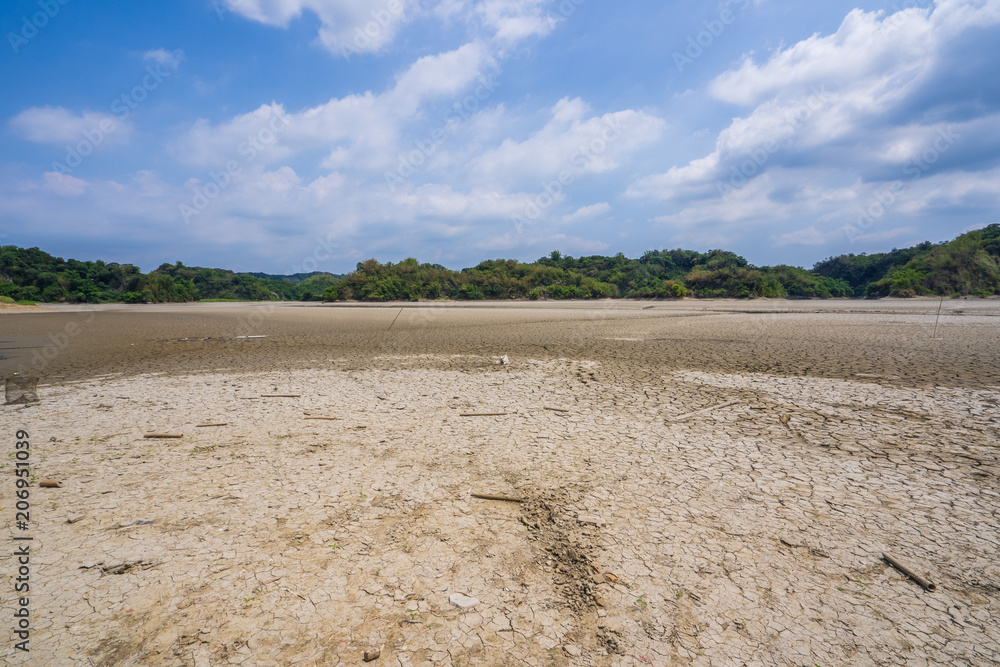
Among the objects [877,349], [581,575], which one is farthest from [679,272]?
[581,575]

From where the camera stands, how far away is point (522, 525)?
3.41 meters

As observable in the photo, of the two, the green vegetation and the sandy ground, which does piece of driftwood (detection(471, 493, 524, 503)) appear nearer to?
the sandy ground

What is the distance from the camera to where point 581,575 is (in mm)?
2793

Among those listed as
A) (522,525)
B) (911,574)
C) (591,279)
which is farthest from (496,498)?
(591,279)

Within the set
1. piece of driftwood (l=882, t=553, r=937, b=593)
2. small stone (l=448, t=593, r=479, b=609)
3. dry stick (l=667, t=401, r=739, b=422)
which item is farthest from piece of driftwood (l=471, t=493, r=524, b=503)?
dry stick (l=667, t=401, r=739, b=422)

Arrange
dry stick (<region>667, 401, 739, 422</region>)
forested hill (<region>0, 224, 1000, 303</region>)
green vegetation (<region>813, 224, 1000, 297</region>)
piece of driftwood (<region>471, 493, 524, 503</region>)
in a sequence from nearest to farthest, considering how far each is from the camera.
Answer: piece of driftwood (<region>471, 493, 524, 503</region>) → dry stick (<region>667, 401, 739, 422</region>) → green vegetation (<region>813, 224, 1000, 297</region>) → forested hill (<region>0, 224, 1000, 303</region>)

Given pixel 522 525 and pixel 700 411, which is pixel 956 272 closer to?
pixel 700 411

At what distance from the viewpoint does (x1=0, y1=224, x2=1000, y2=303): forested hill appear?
3681cm

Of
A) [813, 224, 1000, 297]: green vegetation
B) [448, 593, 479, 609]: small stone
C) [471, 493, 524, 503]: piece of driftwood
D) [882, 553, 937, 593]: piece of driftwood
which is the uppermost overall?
[813, 224, 1000, 297]: green vegetation

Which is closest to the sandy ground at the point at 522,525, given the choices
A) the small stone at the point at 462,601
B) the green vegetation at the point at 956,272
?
the small stone at the point at 462,601

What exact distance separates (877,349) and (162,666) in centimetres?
1494

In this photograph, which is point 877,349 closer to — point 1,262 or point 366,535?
point 366,535

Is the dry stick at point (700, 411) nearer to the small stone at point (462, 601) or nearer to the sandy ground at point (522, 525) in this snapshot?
the sandy ground at point (522, 525)

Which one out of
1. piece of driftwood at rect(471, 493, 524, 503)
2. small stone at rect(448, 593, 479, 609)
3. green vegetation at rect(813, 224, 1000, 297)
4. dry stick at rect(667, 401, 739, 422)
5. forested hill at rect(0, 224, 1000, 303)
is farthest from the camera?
forested hill at rect(0, 224, 1000, 303)
